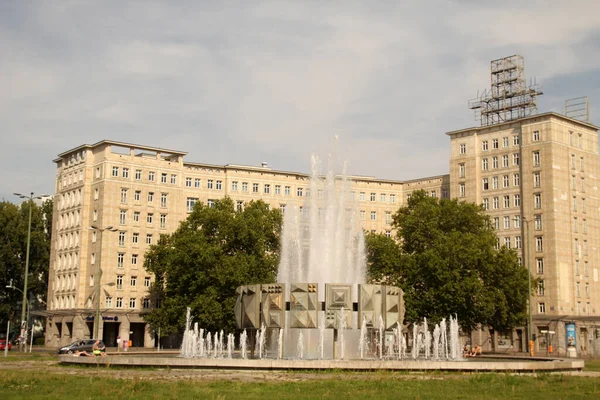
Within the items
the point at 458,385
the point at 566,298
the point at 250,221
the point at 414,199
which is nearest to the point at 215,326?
the point at 250,221

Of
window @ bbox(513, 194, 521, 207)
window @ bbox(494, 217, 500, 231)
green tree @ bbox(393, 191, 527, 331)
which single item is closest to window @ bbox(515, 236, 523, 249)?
window @ bbox(494, 217, 500, 231)

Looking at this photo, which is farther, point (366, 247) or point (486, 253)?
point (366, 247)

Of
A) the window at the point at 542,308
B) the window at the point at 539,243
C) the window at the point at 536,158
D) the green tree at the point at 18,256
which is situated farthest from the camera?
the green tree at the point at 18,256

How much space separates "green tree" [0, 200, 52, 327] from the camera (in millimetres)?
91562

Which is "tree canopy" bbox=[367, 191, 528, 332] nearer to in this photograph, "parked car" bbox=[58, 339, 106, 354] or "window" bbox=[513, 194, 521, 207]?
"window" bbox=[513, 194, 521, 207]

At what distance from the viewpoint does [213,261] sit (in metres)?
70.1

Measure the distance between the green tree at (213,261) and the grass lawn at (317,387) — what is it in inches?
1535

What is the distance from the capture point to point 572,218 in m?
85.4

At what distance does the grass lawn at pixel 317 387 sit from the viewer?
73.8ft

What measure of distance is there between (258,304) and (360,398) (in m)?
16.0

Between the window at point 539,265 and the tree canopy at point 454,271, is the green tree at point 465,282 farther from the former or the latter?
the window at point 539,265

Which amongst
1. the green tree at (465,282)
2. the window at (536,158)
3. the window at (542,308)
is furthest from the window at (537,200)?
the green tree at (465,282)

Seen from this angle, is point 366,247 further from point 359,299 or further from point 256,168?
point 359,299

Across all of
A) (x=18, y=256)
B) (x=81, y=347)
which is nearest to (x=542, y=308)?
(x=81, y=347)
